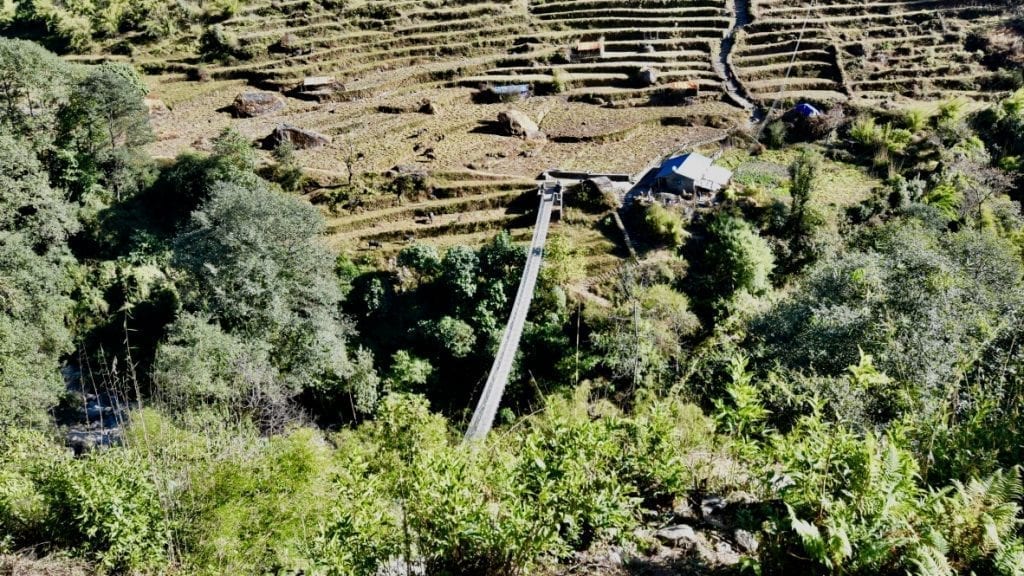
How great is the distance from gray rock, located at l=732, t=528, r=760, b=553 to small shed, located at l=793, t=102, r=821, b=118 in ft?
121

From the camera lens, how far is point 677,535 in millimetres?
6422

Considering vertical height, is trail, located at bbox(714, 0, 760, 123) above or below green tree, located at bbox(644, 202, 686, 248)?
above

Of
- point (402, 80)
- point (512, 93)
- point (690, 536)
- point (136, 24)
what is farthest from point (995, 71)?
point (136, 24)

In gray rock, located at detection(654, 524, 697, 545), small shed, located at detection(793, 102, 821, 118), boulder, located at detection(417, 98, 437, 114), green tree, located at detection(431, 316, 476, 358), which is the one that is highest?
boulder, located at detection(417, 98, 437, 114)

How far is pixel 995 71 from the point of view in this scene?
4106 cm

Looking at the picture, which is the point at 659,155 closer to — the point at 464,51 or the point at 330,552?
the point at 464,51

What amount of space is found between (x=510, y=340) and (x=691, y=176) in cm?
1328

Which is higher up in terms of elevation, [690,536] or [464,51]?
[464,51]

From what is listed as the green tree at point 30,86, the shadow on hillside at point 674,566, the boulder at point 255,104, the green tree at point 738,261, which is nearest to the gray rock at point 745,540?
the shadow on hillside at point 674,566

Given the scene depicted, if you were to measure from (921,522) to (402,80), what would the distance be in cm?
4431

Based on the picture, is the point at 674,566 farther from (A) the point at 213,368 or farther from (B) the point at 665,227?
(B) the point at 665,227

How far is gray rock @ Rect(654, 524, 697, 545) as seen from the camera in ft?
20.9

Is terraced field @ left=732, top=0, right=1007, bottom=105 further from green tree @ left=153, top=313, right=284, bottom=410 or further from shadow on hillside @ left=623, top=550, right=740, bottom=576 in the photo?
shadow on hillside @ left=623, top=550, right=740, bottom=576

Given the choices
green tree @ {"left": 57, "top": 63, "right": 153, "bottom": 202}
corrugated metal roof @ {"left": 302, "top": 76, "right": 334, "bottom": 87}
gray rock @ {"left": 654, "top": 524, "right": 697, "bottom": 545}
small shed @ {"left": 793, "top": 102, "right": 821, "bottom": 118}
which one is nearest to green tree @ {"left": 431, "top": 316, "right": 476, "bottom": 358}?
green tree @ {"left": 57, "top": 63, "right": 153, "bottom": 202}
